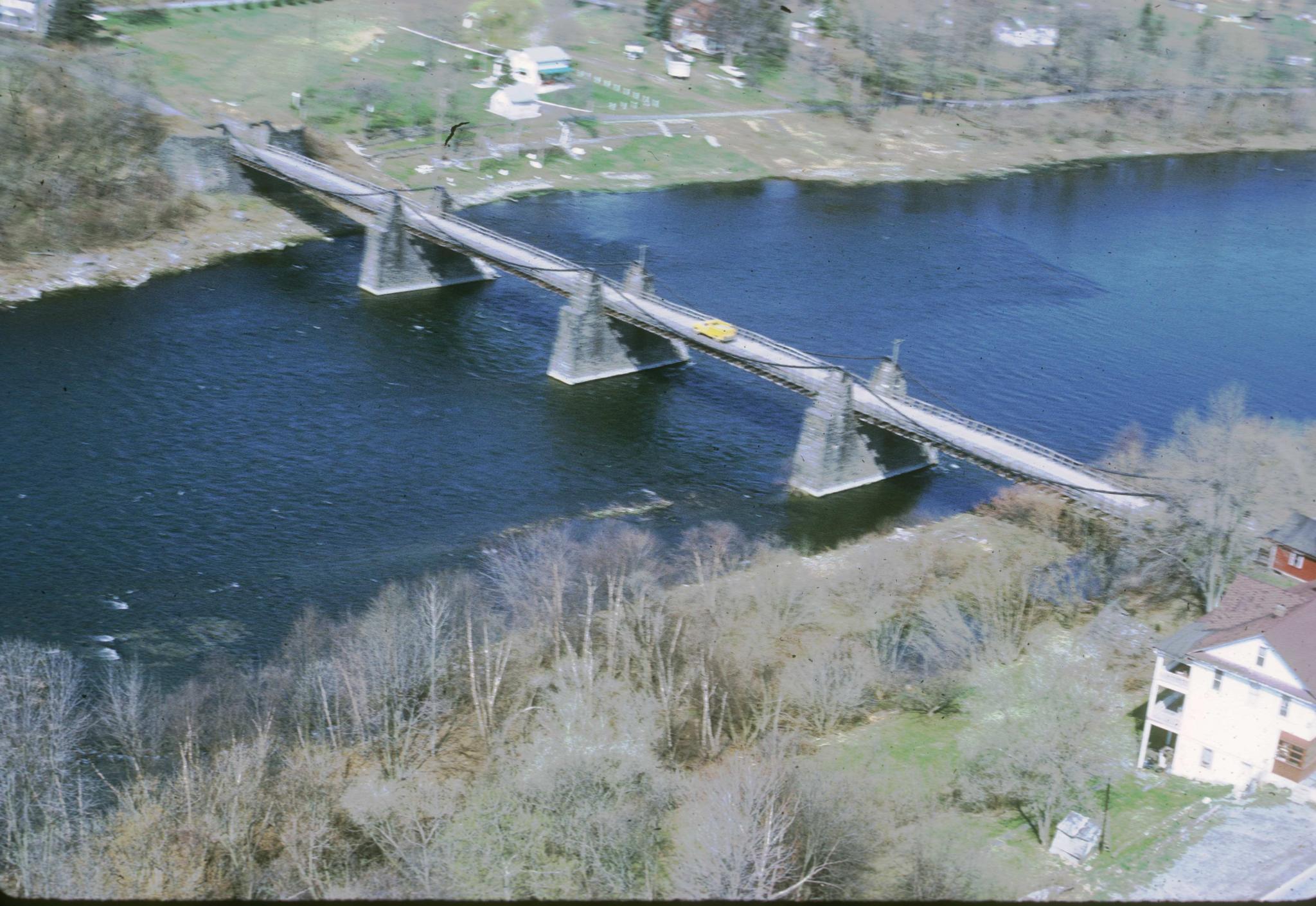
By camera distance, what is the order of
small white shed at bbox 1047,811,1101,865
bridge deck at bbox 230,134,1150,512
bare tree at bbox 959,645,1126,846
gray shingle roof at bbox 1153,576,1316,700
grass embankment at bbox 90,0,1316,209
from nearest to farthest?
1. small white shed at bbox 1047,811,1101,865
2. bare tree at bbox 959,645,1126,846
3. gray shingle roof at bbox 1153,576,1316,700
4. bridge deck at bbox 230,134,1150,512
5. grass embankment at bbox 90,0,1316,209

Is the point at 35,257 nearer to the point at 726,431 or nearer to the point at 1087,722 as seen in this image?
the point at 726,431

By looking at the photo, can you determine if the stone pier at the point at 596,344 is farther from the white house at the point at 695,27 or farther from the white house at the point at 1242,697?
the white house at the point at 695,27

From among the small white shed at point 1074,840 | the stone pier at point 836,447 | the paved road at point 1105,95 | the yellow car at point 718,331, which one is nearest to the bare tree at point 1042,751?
the small white shed at point 1074,840

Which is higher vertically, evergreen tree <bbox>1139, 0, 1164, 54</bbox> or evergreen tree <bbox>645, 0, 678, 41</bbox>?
evergreen tree <bbox>1139, 0, 1164, 54</bbox>

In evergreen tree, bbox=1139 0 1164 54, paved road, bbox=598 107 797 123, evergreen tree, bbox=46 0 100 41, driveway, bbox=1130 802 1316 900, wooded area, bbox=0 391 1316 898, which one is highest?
evergreen tree, bbox=1139 0 1164 54

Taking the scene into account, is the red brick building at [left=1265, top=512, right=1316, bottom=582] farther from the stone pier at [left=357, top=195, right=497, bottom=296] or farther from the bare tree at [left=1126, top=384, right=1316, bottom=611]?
the stone pier at [left=357, top=195, right=497, bottom=296]

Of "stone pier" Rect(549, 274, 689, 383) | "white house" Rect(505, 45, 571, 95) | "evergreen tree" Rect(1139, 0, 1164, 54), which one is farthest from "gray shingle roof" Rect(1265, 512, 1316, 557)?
"evergreen tree" Rect(1139, 0, 1164, 54)

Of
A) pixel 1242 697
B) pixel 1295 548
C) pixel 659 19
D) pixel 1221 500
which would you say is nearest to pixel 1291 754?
pixel 1242 697
